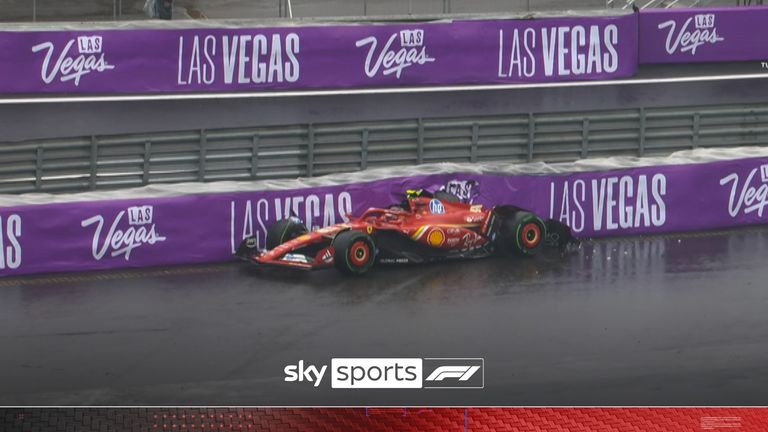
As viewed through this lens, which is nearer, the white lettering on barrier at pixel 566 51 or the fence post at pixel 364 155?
the fence post at pixel 364 155

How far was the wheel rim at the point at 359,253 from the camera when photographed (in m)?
7.51

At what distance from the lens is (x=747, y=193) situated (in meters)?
7.54

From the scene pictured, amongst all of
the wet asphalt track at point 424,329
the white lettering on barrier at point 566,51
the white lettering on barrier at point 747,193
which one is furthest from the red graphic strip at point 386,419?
the white lettering on barrier at point 566,51

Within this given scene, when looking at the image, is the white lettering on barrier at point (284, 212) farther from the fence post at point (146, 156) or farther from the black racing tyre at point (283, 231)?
the fence post at point (146, 156)

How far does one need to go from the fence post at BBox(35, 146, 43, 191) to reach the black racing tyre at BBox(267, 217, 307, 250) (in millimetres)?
1426

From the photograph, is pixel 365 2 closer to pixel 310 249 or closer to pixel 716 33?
pixel 310 249

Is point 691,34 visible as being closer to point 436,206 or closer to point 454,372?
point 436,206

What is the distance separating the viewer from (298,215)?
7.36 m

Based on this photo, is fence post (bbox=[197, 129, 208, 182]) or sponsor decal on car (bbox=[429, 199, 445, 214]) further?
sponsor decal on car (bbox=[429, 199, 445, 214])

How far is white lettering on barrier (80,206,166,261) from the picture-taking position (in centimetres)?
722

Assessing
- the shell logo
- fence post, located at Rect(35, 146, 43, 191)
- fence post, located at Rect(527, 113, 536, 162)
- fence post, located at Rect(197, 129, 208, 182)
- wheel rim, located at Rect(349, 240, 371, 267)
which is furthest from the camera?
the shell logo

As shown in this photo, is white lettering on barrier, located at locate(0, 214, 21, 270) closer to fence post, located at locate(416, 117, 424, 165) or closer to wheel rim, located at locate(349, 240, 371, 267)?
wheel rim, located at locate(349, 240, 371, 267)

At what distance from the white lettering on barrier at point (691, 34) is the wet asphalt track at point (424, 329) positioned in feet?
4.09

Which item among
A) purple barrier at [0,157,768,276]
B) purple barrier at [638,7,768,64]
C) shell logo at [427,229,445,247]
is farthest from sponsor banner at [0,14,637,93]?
shell logo at [427,229,445,247]
